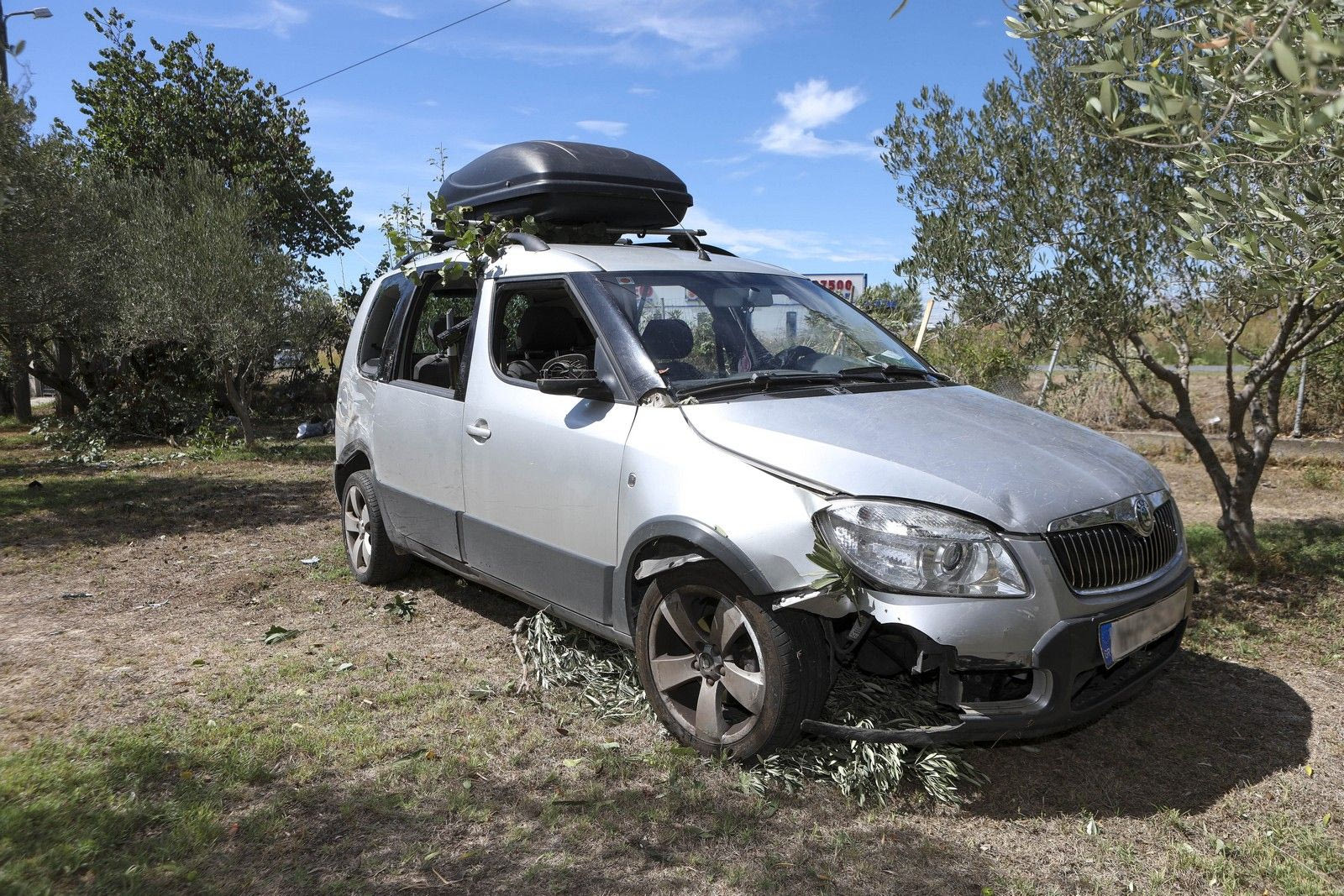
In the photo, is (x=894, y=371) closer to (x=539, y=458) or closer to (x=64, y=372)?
(x=539, y=458)

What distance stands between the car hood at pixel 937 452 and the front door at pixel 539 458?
54cm

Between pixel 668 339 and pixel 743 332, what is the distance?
1.38ft

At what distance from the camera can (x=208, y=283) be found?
45.2 ft

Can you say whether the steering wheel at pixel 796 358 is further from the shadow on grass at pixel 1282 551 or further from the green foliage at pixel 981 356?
the shadow on grass at pixel 1282 551

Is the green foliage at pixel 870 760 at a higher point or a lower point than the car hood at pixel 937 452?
lower

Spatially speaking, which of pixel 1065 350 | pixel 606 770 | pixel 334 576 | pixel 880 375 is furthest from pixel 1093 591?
pixel 334 576

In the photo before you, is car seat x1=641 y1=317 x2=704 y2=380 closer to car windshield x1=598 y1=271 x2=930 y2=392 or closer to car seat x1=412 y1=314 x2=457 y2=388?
car windshield x1=598 y1=271 x2=930 y2=392

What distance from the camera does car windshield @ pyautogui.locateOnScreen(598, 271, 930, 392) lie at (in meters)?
4.11

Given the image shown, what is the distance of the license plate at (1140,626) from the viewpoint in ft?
10.6

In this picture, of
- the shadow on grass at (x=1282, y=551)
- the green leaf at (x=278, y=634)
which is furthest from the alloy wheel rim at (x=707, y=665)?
the shadow on grass at (x=1282, y=551)

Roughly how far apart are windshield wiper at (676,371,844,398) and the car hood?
0.12 m

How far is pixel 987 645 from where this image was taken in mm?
3090

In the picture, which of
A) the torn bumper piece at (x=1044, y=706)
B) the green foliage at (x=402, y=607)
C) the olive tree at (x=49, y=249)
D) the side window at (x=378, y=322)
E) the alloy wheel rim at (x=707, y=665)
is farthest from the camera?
the olive tree at (x=49, y=249)

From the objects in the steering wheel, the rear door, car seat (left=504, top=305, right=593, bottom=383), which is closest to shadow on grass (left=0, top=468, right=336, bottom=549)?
the rear door
